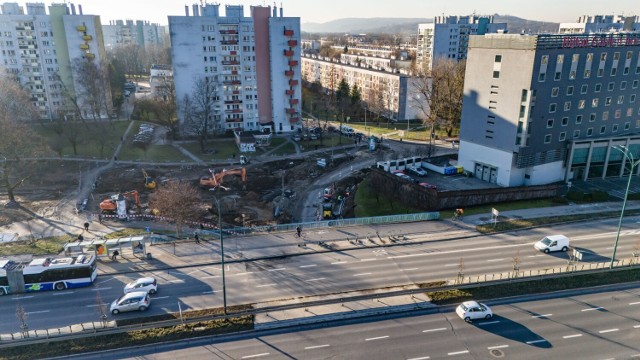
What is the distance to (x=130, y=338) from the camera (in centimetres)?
2833

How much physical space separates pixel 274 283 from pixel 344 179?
114 ft

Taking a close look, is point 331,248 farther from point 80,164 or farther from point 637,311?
point 80,164

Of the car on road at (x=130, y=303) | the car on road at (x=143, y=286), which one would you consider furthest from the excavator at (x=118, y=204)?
the car on road at (x=130, y=303)

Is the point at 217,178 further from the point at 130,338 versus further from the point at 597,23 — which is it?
Answer: the point at 597,23

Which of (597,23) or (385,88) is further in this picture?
(597,23)

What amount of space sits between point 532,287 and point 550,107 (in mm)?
31610

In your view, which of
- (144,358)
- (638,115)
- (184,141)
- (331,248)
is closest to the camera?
(144,358)

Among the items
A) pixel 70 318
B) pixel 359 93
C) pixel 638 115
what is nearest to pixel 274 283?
pixel 70 318

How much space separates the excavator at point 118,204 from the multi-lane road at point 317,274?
16.6m

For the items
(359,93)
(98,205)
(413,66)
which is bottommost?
(98,205)

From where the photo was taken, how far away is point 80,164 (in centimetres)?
7438

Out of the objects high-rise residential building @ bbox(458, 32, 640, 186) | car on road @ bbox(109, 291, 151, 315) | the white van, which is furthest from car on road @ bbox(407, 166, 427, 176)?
A: car on road @ bbox(109, 291, 151, 315)

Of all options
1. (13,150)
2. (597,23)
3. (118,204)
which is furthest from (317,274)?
(597,23)

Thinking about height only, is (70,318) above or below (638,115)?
below
